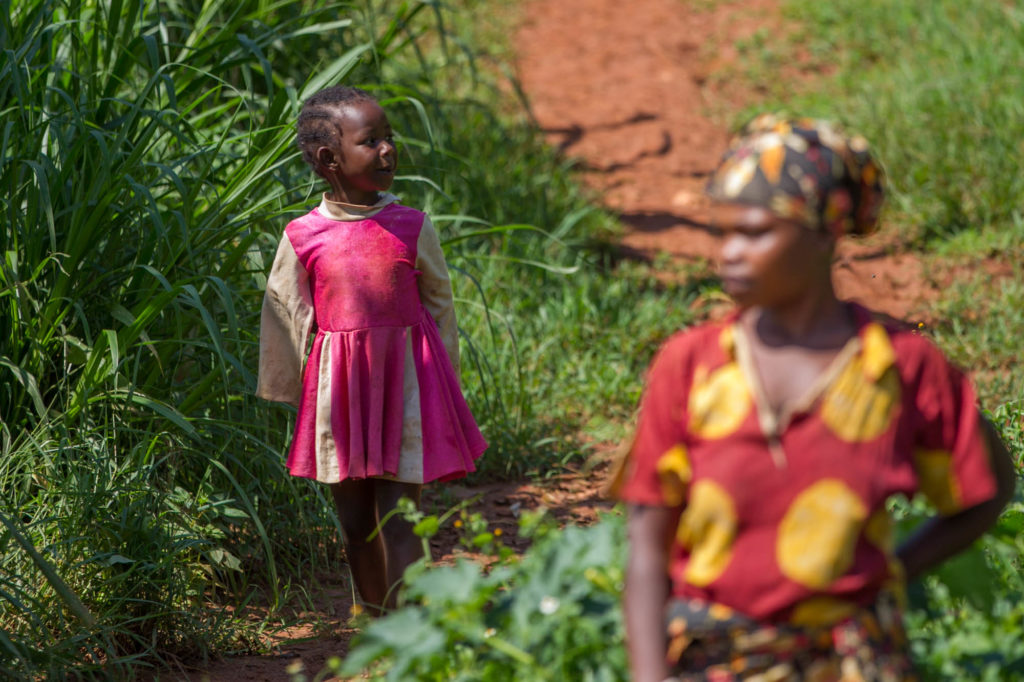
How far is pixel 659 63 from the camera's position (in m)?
8.34

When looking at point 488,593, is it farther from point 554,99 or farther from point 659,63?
point 659,63

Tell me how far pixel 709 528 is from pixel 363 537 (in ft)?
5.60

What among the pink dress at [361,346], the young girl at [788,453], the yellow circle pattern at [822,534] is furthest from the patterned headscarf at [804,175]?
the pink dress at [361,346]

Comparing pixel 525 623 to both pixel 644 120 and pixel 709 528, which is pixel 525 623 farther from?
pixel 644 120

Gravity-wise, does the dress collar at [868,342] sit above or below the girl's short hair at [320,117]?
below

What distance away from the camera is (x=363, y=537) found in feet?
9.98

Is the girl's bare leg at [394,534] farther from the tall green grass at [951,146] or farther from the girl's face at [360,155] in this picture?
the tall green grass at [951,146]

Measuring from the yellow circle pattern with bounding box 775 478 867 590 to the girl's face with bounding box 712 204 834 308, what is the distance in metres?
0.24

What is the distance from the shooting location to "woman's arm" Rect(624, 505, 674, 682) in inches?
57.6

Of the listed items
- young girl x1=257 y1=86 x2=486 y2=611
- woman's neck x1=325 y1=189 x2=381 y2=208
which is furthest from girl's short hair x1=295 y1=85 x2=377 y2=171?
woman's neck x1=325 y1=189 x2=381 y2=208

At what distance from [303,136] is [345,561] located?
1.33 metres

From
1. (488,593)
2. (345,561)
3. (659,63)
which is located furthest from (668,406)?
(659,63)

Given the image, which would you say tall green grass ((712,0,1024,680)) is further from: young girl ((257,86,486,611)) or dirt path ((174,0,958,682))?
young girl ((257,86,486,611))

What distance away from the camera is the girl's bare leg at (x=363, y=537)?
2.99m
